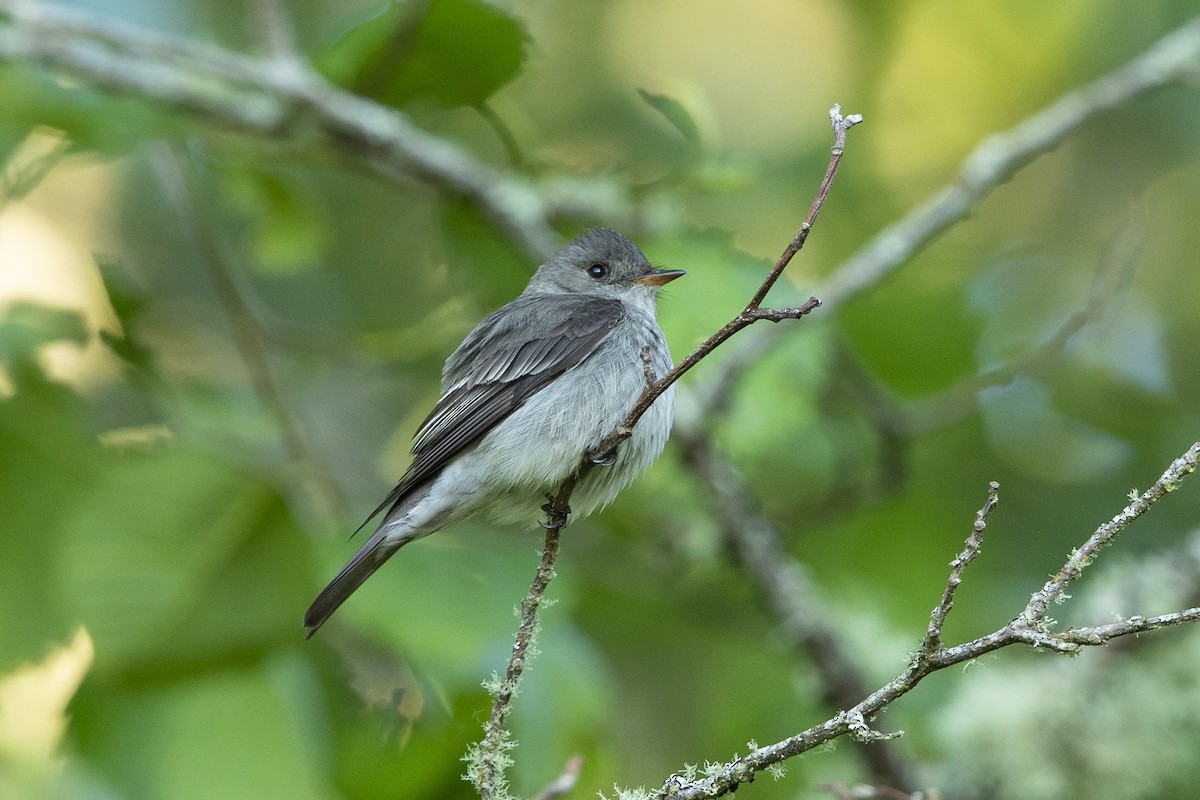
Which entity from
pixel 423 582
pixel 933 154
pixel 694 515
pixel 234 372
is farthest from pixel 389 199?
pixel 423 582

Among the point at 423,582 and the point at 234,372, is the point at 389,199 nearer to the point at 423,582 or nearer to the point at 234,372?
the point at 234,372

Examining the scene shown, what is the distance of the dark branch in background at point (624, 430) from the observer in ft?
7.33

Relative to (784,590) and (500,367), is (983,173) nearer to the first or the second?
(784,590)

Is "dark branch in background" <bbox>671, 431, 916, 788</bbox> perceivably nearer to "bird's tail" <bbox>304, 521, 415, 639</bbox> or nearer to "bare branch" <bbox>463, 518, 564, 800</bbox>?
"bird's tail" <bbox>304, 521, 415, 639</bbox>

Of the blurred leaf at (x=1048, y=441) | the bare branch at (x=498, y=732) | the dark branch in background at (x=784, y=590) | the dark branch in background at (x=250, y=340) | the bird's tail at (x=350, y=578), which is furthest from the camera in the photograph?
the blurred leaf at (x=1048, y=441)

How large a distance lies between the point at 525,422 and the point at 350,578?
2.43 feet

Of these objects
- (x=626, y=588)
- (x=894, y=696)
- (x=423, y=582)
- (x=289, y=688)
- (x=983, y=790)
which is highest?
(x=626, y=588)

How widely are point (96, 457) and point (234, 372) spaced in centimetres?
412

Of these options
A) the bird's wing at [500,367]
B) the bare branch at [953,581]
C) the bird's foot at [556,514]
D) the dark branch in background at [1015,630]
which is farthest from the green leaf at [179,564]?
the bare branch at [953,581]

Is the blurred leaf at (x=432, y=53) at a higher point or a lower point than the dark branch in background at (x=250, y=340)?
higher

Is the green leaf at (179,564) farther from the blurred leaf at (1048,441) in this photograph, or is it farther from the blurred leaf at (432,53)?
the blurred leaf at (1048,441)

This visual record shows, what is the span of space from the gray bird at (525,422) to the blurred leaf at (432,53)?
3.15 feet

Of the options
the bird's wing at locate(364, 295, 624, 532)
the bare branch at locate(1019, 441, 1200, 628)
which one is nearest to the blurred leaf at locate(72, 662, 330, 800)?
the bird's wing at locate(364, 295, 624, 532)

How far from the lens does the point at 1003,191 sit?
7.95 meters
